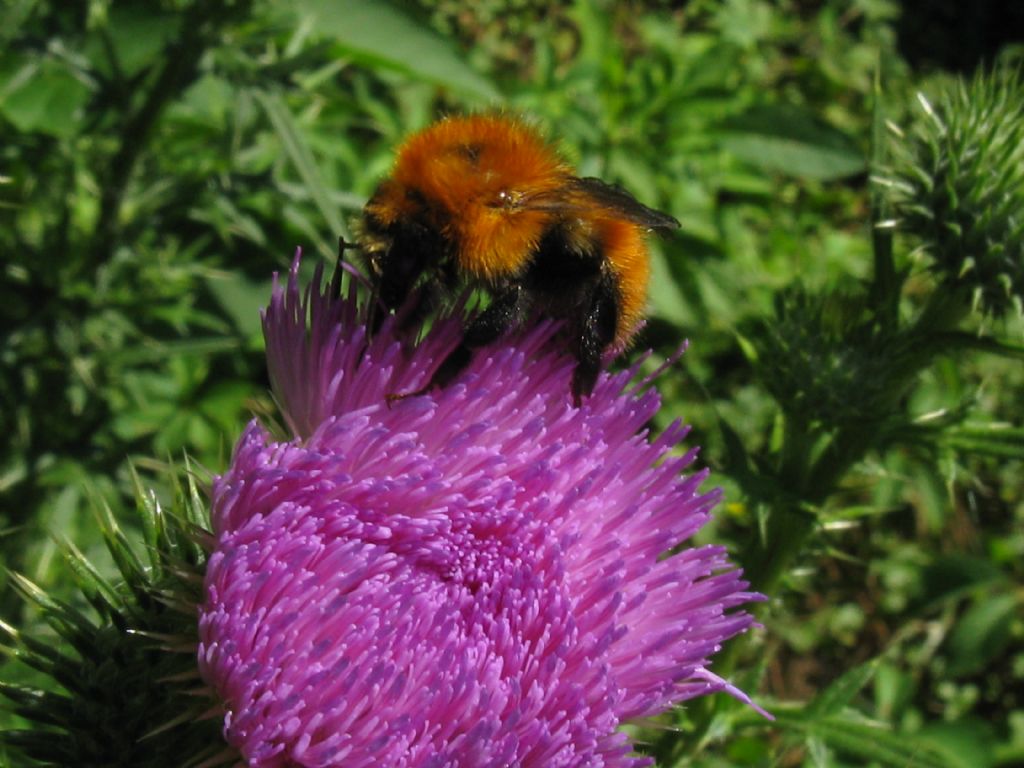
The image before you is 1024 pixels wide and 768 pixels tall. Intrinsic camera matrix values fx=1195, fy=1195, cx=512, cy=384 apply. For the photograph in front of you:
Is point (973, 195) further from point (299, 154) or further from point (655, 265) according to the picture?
point (655, 265)

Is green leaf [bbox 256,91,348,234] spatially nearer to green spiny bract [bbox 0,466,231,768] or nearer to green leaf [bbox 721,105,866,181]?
green spiny bract [bbox 0,466,231,768]

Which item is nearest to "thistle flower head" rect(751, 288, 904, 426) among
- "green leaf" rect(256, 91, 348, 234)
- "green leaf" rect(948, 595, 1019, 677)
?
"green leaf" rect(256, 91, 348, 234)

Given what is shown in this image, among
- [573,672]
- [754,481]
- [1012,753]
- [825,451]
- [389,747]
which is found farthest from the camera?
[1012,753]

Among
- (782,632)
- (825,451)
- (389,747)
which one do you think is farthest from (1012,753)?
(389,747)

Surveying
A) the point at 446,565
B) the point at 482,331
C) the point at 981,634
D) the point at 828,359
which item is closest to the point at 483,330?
the point at 482,331

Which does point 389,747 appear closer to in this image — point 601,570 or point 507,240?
point 601,570
